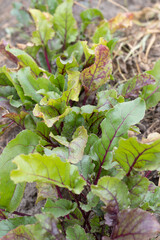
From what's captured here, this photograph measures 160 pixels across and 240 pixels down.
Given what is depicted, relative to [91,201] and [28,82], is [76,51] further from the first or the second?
[91,201]

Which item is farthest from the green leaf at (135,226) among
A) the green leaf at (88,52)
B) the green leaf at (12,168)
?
the green leaf at (88,52)

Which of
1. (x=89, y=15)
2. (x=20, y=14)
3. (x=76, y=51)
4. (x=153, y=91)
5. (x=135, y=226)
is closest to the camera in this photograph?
(x=135, y=226)

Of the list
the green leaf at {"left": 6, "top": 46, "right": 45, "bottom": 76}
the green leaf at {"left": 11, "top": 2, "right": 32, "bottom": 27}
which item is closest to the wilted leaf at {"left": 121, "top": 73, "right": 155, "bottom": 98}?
the green leaf at {"left": 6, "top": 46, "right": 45, "bottom": 76}

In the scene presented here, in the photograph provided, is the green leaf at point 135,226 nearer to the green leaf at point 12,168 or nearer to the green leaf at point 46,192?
the green leaf at point 46,192

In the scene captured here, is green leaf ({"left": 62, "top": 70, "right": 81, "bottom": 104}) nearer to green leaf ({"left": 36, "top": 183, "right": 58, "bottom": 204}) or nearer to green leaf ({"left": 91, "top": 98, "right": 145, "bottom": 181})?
green leaf ({"left": 91, "top": 98, "right": 145, "bottom": 181})

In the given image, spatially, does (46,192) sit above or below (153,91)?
below

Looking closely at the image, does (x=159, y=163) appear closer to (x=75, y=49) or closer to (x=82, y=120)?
(x=82, y=120)

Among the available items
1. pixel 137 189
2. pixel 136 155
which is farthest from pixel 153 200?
pixel 136 155

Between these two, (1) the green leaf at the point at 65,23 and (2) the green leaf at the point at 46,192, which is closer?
(2) the green leaf at the point at 46,192
